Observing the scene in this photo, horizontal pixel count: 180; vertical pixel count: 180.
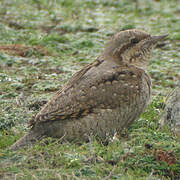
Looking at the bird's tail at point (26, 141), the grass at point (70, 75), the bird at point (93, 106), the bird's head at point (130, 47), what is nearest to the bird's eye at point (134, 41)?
the bird's head at point (130, 47)

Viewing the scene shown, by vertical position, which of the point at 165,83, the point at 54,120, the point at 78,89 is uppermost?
the point at 78,89

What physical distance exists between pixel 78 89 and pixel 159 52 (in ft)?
17.2

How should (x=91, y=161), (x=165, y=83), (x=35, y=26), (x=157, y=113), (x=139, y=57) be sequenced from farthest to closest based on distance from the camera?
(x=35, y=26) < (x=165, y=83) < (x=157, y=113) < (x=139, y=57) < (x=91, y=161)

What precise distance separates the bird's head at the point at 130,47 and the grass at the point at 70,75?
860mm

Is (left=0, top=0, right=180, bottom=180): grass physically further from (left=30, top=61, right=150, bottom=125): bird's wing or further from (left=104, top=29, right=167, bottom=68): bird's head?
(left=104, top=29, right=167, bottom=68): bird's head

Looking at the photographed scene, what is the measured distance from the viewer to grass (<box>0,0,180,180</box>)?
4.11 meters

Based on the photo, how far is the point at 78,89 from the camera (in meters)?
4.78

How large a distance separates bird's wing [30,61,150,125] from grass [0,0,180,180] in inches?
13.8

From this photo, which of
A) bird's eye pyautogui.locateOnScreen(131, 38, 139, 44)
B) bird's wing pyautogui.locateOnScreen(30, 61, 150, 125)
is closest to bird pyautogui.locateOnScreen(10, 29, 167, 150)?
bird's wing pyautogui.locateOnScreen(30, 61, 150, 125)

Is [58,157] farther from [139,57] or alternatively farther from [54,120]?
[139,57]

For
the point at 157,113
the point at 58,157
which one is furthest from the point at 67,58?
the point at 58,157

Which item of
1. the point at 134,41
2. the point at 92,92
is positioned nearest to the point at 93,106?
the point at 92,92

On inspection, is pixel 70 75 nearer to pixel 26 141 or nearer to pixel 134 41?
pixel 134 41

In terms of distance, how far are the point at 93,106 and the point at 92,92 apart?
6.7 inches
